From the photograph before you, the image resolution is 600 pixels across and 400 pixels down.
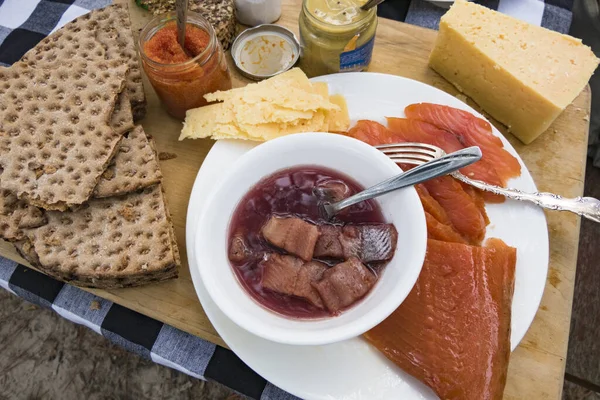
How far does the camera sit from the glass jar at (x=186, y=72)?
1779 mm

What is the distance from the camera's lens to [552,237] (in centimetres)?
182

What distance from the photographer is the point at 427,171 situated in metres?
1.42

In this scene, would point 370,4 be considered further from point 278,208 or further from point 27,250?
point 27,250

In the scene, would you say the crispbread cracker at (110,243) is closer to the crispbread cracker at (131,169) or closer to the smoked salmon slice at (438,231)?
the crispbread cracker at (131,169)

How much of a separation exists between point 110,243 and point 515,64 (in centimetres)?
171

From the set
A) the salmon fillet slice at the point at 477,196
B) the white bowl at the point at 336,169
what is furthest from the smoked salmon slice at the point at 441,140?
the white bowl at the point at 336,169

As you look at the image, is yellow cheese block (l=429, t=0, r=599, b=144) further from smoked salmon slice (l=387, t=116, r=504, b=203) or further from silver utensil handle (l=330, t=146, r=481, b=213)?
silver utensil handle (l=330, t=146, r=481, b=213)

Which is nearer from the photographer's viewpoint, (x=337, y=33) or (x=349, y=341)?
(x=349, y=341)

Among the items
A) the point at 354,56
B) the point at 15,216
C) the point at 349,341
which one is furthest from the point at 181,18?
the point at 349,341

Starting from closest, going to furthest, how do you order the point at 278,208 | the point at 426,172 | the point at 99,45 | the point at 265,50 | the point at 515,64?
the point at 426,172, the point at 278,208, the point at 515,64, the point at 99,45, the point at 265,50

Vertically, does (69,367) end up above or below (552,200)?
below

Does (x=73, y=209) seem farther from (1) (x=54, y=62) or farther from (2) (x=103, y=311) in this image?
(1) (x=54, y=62)

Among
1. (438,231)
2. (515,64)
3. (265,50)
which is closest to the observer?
(438,231)

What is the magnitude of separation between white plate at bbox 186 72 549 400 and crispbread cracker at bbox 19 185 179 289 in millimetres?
118
